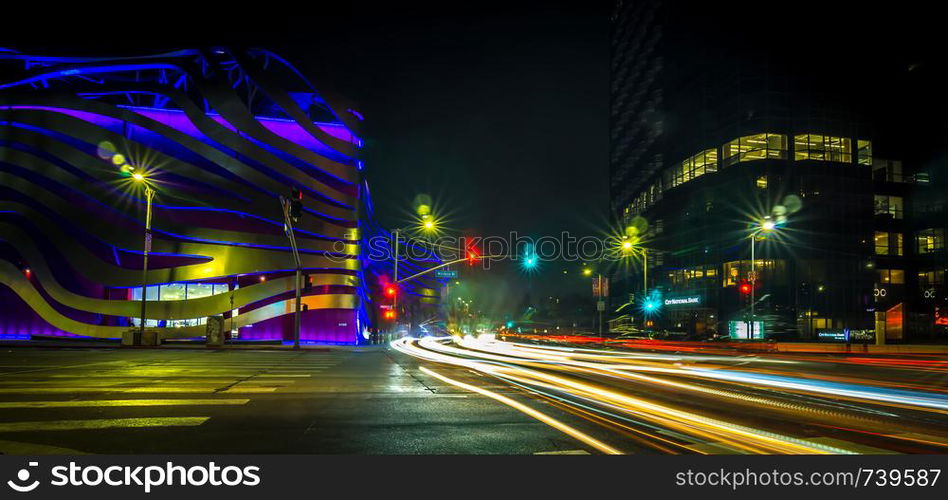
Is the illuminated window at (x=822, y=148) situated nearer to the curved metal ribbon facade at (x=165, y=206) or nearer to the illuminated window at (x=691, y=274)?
the illuminated window at (x=691, y=274)

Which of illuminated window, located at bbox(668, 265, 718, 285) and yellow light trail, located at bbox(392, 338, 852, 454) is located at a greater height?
illuminated window, located at bbox(668, 265, 718, 285)

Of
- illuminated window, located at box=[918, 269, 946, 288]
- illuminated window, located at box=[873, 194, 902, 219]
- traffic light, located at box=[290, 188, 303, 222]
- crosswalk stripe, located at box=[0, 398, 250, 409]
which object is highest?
illuminated window, located at box=[873, 194, 902, 219]

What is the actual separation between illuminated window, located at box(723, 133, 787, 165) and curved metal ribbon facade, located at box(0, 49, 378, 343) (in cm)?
3851

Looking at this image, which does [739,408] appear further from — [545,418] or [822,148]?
[822,148]

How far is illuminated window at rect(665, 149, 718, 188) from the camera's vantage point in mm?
59281

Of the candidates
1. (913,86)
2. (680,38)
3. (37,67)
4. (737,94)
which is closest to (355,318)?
(37,67)

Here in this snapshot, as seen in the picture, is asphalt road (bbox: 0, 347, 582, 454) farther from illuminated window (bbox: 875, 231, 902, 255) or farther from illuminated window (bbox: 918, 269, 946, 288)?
illuminated window (bbox: 918, 269, 946, 288)

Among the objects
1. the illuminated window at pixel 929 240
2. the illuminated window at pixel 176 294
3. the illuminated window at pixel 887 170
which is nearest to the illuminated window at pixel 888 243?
the illuminated window at pixel 929 240

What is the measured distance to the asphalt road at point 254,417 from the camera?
23.6 ft

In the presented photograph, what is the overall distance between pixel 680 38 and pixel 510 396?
71.5 meters

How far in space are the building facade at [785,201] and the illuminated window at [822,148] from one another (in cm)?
11

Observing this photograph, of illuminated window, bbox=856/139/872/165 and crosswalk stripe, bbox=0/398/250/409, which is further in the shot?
illuminated window, bbox=856/139/872/165

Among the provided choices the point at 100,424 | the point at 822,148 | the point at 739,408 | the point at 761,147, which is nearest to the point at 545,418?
the point at 739,408

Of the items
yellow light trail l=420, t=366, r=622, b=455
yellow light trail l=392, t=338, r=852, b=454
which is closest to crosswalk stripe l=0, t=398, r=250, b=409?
yellow light trail l=420, t=366, r=622, b=455
